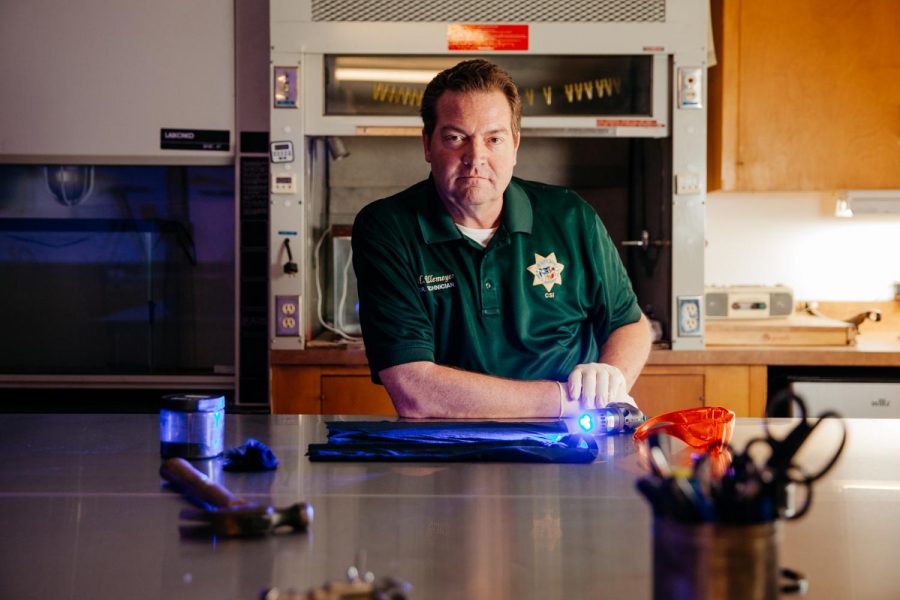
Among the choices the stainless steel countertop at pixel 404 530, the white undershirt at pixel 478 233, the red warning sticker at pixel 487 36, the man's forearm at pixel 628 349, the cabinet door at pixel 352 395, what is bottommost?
the cabinet door at pixel 352 395

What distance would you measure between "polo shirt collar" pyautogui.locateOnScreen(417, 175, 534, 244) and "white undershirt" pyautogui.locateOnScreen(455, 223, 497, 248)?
33mm

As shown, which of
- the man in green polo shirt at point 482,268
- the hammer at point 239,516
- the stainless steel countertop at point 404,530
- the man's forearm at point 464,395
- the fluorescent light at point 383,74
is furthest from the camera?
the fluorescent light at point 383,74

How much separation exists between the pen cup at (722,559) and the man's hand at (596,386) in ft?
3.33

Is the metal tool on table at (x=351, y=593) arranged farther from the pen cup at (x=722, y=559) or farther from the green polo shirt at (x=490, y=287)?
the green polo shirt at (x=490, y=287)

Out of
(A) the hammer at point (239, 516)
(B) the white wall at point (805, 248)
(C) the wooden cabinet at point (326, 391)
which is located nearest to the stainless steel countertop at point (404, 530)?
(A) the hammer at point (239, 516)

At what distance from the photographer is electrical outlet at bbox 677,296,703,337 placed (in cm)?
306

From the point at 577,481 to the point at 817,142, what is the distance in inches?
95.2

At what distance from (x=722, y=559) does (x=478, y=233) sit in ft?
4.92

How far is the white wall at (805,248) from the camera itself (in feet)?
11.9

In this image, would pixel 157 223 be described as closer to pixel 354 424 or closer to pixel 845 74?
pixel 354 424

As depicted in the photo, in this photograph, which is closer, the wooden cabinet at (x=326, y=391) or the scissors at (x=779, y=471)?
the scissors at (x=779, y=471)

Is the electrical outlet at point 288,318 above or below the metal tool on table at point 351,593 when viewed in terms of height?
above

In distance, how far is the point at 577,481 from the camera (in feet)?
4.10

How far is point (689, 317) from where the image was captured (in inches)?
120
